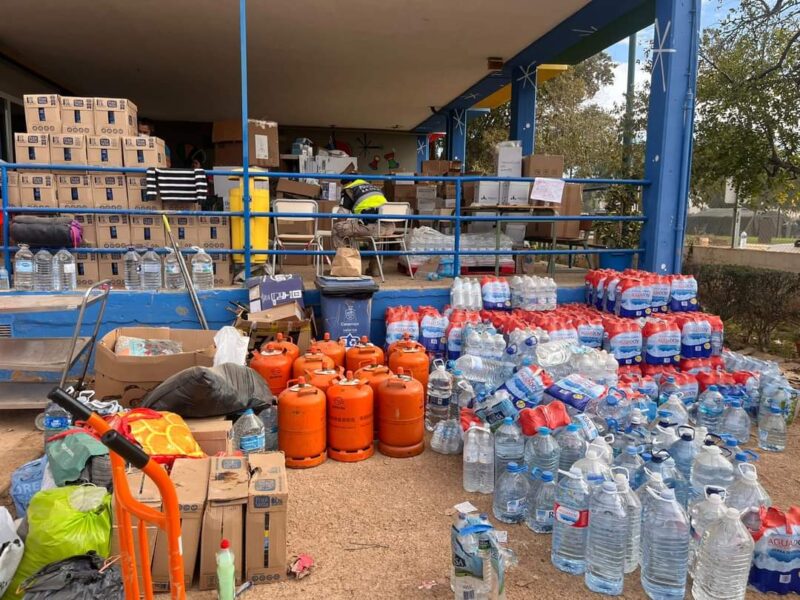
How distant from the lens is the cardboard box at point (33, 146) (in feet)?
17.5

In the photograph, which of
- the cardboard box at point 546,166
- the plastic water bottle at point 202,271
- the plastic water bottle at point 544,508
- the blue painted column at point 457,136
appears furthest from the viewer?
the blue painted column at point 457,136

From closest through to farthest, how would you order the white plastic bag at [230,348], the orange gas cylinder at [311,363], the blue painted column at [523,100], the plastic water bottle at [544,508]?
1. the plastic water bottle at [544,508]
2. the white plastic bag at [230,348]
3. the orange gas cylinder at [311,363]
4. the blue painted column at [523,100]

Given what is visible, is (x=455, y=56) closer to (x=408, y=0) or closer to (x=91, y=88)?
(x=408, y=0)

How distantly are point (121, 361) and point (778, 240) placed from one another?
21024mm

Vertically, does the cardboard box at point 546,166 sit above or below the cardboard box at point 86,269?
above

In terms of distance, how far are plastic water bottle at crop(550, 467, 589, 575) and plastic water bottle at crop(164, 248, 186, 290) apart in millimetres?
3913

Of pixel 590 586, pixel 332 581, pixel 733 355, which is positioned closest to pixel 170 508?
pixel 332 581

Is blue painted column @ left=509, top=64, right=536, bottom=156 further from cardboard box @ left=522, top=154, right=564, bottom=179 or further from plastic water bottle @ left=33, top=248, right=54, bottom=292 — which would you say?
plastic water bottle @ left=33, top=248, right=54, bottom=292

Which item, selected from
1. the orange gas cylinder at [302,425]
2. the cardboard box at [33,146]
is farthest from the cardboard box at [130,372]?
the cardboard box at [33,146]

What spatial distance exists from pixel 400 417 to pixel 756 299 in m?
5.73

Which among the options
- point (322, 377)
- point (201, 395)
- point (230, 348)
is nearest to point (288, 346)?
point (230, 348)

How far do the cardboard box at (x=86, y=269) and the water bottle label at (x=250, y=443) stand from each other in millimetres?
2979

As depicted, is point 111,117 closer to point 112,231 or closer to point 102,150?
point 102,150

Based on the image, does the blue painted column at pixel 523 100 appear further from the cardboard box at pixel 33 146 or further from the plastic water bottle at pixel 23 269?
the plastic water bottle at pixel 23 269
